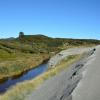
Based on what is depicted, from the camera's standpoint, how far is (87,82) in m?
16.3

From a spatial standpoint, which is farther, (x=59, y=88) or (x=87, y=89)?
(x=59, y=88)

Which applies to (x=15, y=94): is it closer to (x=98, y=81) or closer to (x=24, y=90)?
(x=24, y=90)

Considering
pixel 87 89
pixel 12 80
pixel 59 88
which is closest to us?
pixel 87 89

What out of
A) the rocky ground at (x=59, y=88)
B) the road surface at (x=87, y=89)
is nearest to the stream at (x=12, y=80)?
the rocky ground at (x=59, y=88)

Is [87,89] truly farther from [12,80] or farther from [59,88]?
[12,80]

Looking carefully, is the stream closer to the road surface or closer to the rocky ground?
the rocky ground

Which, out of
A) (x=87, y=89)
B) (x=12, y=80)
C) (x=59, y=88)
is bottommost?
(x=12, y=80)

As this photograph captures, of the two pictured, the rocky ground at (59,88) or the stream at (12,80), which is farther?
the stream at (12,80)

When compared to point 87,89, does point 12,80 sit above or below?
below

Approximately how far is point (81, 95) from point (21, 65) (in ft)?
244

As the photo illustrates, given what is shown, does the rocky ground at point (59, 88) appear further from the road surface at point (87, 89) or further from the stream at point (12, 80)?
the stream at point (12, 80)

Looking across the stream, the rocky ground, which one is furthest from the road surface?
the stream

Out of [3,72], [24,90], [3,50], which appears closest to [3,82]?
[3,72]

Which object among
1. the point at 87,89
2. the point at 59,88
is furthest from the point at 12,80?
the point at 87,89
